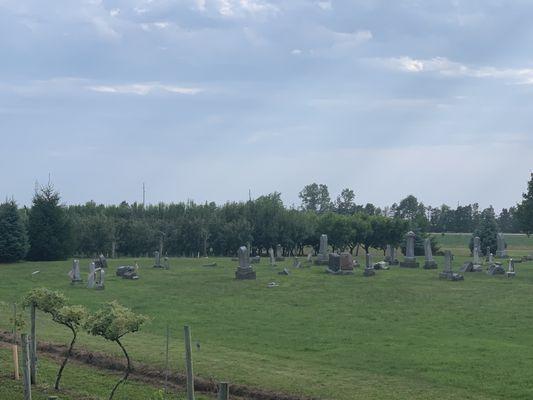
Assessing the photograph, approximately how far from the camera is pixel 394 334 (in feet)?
86.1

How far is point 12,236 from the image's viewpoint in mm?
59344

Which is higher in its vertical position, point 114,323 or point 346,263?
point 346,263

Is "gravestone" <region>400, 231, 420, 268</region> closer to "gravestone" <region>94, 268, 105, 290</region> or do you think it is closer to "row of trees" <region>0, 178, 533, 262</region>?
"row of trees" <region>0, 178, 533, 262</region>

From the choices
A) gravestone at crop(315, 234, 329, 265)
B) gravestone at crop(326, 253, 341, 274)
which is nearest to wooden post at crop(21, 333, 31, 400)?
gravestone at crop(326, 253, 341, 274)

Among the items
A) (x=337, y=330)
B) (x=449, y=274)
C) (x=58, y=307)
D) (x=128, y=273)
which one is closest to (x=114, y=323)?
(x=58, y=307)

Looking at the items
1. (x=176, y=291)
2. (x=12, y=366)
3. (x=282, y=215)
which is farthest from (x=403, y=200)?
(x=12, y=366)

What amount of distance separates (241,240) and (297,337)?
57.6 meters

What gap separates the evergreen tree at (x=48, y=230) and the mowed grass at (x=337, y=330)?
12.5 meters

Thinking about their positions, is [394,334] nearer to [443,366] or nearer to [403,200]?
[443,366]

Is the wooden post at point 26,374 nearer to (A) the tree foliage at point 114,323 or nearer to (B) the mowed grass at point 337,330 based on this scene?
(A) the tree foliage at point 114,323

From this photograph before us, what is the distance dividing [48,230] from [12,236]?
3.76 metres

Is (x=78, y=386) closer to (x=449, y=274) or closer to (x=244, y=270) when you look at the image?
(x=244, y=270)

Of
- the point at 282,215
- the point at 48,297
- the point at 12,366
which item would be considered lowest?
the point at 12,366

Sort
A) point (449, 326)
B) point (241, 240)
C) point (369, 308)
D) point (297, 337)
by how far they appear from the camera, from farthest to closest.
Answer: point (241, 240), point (369, 308), point (449, 326), point (297, 337)
